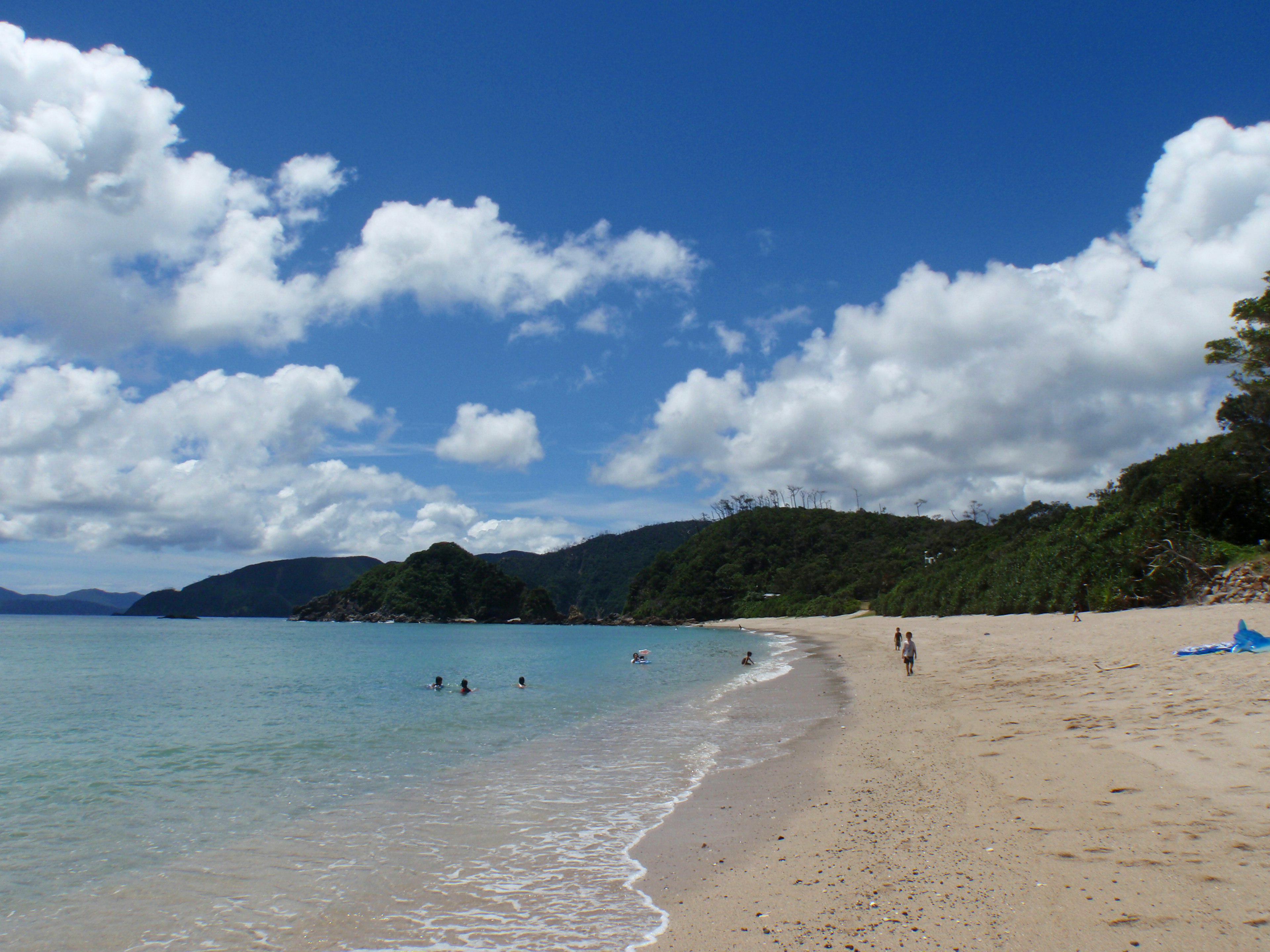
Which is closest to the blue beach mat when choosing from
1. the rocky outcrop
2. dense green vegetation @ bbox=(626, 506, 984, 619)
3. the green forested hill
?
the rocky outcrop

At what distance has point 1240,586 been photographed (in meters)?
24.0

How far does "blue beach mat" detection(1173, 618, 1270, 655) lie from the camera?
13.2m

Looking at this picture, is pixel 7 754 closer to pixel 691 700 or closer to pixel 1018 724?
pixel 691 700

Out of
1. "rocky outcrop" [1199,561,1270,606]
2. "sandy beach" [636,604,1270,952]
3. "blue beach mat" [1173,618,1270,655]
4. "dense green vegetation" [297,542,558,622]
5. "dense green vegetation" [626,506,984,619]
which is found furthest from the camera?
"dense green vegetation" [297,542,558,622]

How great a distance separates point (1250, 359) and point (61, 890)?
43631mm

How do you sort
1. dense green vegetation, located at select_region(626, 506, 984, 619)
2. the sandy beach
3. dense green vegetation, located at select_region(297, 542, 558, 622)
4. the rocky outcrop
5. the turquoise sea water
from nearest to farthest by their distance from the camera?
the sandy beach < the turquoise sea water < the rocky outcrop < dense green vegetation, located at select_region(626, 506, 984, 619) < dense green vegetation, located at select_region(297, 542, 558, 622)

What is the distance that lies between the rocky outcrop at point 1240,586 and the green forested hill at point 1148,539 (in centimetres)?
100

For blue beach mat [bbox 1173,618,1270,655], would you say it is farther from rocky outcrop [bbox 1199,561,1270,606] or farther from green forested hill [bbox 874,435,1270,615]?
green forested hill [bbox 874,435,1270,615]

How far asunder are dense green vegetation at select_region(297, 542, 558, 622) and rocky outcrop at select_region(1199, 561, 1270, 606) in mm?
158616

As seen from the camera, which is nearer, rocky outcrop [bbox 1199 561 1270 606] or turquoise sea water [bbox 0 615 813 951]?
turquoise sea water [bbox 0 615 813 951]

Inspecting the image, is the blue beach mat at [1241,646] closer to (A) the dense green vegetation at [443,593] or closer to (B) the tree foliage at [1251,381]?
(B) the tree foliage at [1251,381]

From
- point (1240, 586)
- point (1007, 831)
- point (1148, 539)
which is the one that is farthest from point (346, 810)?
point (1148, 539)

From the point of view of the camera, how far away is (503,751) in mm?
13445

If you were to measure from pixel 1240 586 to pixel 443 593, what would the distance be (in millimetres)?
166057
